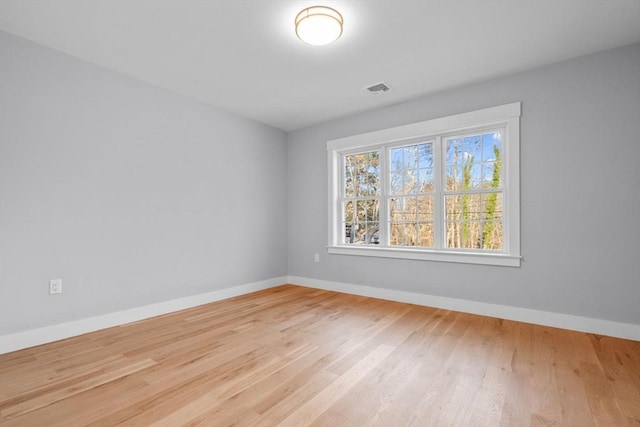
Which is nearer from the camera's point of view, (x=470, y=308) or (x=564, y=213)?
(x=564, y=213)

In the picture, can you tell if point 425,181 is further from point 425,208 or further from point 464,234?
point 464,234

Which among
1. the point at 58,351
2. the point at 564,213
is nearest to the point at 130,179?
the point at 58,351

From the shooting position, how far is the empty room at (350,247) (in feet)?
6.09

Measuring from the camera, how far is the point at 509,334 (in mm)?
2688

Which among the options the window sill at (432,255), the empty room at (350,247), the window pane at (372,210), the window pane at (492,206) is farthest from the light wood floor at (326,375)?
the window pane at (372,210)

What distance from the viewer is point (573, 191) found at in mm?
2822

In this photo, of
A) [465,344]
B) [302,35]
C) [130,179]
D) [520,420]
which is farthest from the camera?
[130,179]

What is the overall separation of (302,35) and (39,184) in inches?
101

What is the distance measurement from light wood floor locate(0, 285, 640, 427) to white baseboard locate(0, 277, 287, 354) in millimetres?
94

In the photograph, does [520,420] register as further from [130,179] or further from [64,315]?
[130,179]

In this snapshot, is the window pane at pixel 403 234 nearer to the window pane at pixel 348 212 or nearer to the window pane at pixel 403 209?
the window pane at pixel 403 209

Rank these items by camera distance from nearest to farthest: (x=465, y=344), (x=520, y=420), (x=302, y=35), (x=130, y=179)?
1. (x=520, y=420)
2. (x=302, y=35)
3. (x=465, y=344)
4. (x=130, y=179)

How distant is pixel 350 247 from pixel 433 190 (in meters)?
1.39

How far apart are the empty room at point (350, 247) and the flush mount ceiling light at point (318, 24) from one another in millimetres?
20
